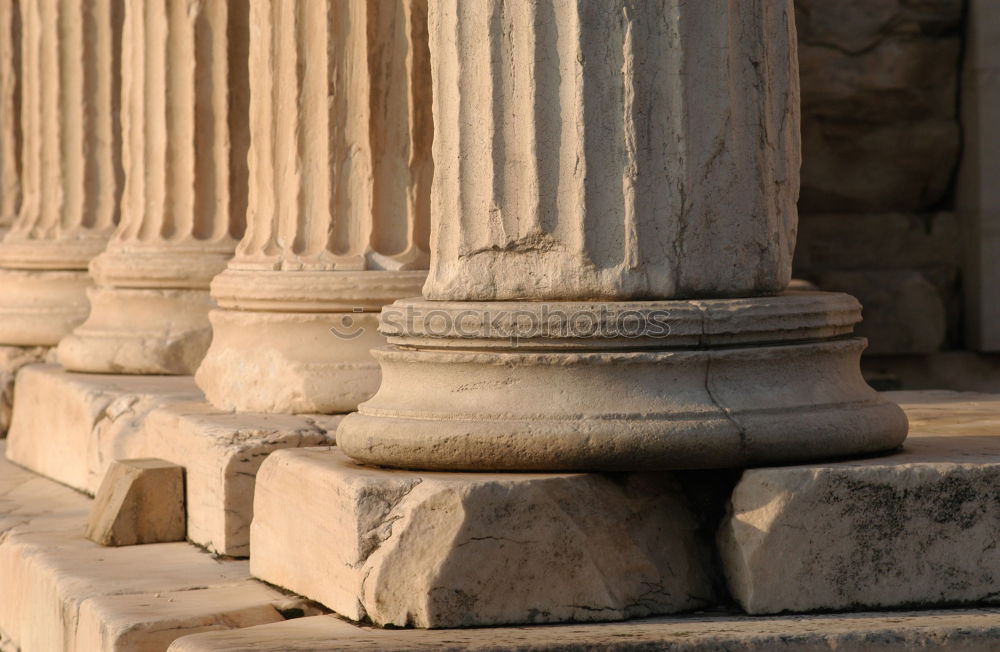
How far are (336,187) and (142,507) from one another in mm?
1210

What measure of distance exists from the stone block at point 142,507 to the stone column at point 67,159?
2686 mm

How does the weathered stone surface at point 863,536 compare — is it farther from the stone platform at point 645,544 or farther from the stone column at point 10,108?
the stone column at point 10,108

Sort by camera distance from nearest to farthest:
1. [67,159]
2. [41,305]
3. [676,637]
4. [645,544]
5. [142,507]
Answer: [676,637] → [645,544] → [142,507] → [41,305] → [67,159]

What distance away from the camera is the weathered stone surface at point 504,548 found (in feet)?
10.8

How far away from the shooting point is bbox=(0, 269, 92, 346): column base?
7.27 meters

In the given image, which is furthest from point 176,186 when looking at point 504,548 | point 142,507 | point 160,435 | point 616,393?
point 504,548

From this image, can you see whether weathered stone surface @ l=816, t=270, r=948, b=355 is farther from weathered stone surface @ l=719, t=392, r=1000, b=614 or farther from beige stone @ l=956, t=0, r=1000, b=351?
weathered stone surface @ l=719, t=392, r=1000, b=614

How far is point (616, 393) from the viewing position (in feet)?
11.4

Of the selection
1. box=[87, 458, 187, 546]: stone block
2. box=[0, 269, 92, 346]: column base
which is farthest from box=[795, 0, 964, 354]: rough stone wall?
box=[87, 458, 187, 546]: stone block

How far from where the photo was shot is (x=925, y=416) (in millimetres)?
4680

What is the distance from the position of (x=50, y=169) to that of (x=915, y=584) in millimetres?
5282

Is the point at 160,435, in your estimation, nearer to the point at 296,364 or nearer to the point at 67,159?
the point at 296,364

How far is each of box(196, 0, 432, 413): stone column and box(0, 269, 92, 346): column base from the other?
2.29 metres

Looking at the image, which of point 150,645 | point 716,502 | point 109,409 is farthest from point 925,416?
point 109,409
